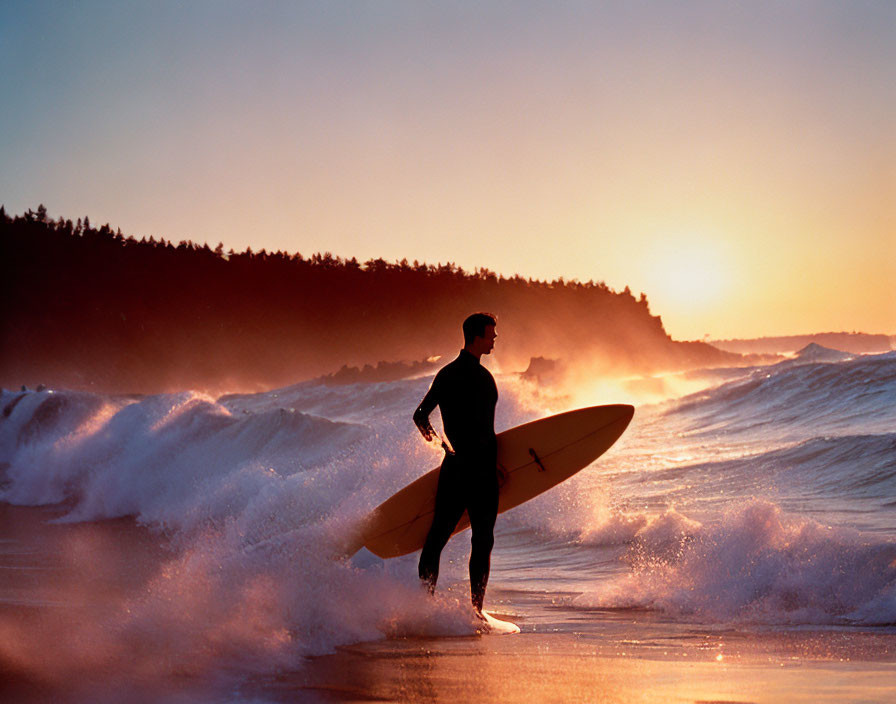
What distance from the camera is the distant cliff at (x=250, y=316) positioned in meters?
75.1

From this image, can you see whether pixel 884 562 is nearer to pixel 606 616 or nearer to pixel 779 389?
pixel 606 616

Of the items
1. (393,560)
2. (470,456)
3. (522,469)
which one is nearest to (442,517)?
(470,456)

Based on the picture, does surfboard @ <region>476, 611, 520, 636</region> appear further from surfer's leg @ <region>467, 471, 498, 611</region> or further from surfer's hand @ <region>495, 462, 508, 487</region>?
surfer's hand @ <region>495, 462, 508, 487</region>

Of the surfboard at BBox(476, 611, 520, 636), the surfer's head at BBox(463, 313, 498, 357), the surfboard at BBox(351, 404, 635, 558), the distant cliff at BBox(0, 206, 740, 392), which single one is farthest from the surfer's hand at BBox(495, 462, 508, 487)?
the distant cliff at BBox(0, 206, 740, 392)

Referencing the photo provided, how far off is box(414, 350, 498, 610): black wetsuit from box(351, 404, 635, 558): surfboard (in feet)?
1.63

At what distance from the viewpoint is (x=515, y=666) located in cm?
418

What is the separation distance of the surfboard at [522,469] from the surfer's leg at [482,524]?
50cm

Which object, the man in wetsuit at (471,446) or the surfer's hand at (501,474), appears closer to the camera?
the man in wetsuit at (471,446)

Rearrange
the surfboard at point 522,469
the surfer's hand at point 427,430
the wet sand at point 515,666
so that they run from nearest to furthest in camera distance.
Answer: the wet sand at point 515,666, the surfer's hand at point 427,430, the surfboard at point 522,469

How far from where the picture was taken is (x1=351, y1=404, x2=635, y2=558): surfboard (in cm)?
581

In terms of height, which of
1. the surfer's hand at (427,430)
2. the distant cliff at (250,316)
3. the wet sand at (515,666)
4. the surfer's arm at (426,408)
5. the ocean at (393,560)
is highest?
the distant cliff at (250,316)

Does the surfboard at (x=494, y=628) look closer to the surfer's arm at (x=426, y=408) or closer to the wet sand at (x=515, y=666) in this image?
the wet sand at (x=515, y=666)

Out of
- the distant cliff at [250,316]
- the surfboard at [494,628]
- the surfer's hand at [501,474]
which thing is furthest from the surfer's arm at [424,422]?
the distant cliff at [250,316]

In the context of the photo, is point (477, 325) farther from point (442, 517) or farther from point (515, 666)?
point (515, 666)
